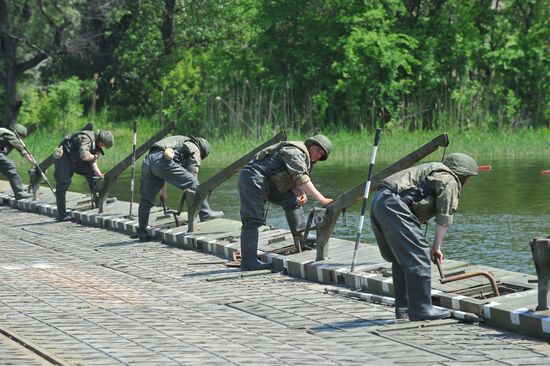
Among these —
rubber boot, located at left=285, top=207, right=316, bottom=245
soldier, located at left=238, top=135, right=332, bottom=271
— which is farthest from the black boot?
soldier, located at left=238, top=135, right=332, bottom=271

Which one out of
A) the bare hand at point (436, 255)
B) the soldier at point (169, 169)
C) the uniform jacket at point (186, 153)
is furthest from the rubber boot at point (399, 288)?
the uniform jacket at point (186, 153)

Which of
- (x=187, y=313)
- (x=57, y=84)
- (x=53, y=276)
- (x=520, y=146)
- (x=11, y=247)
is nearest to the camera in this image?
(x=187, y=313)

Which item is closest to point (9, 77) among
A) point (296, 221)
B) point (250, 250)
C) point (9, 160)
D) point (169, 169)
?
point (9, 160)

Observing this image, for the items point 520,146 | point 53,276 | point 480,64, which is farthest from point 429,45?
point 53,276

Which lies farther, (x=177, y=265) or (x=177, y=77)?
(x=177, y=77)

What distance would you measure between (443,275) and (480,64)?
3096 centimetres

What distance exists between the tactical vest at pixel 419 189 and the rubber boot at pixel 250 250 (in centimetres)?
345

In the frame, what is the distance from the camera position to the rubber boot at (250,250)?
14.5 meters

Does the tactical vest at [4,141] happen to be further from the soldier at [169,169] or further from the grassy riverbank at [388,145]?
the grassy riverbank at [388,145]

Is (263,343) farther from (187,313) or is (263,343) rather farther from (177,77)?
(177,77)

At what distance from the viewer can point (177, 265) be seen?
612 inches

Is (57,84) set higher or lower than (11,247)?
higher

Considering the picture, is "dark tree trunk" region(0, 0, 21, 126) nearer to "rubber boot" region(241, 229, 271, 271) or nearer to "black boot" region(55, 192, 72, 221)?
"black boot" region(55, 192, 72, 221)

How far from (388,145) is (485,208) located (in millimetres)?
12195
